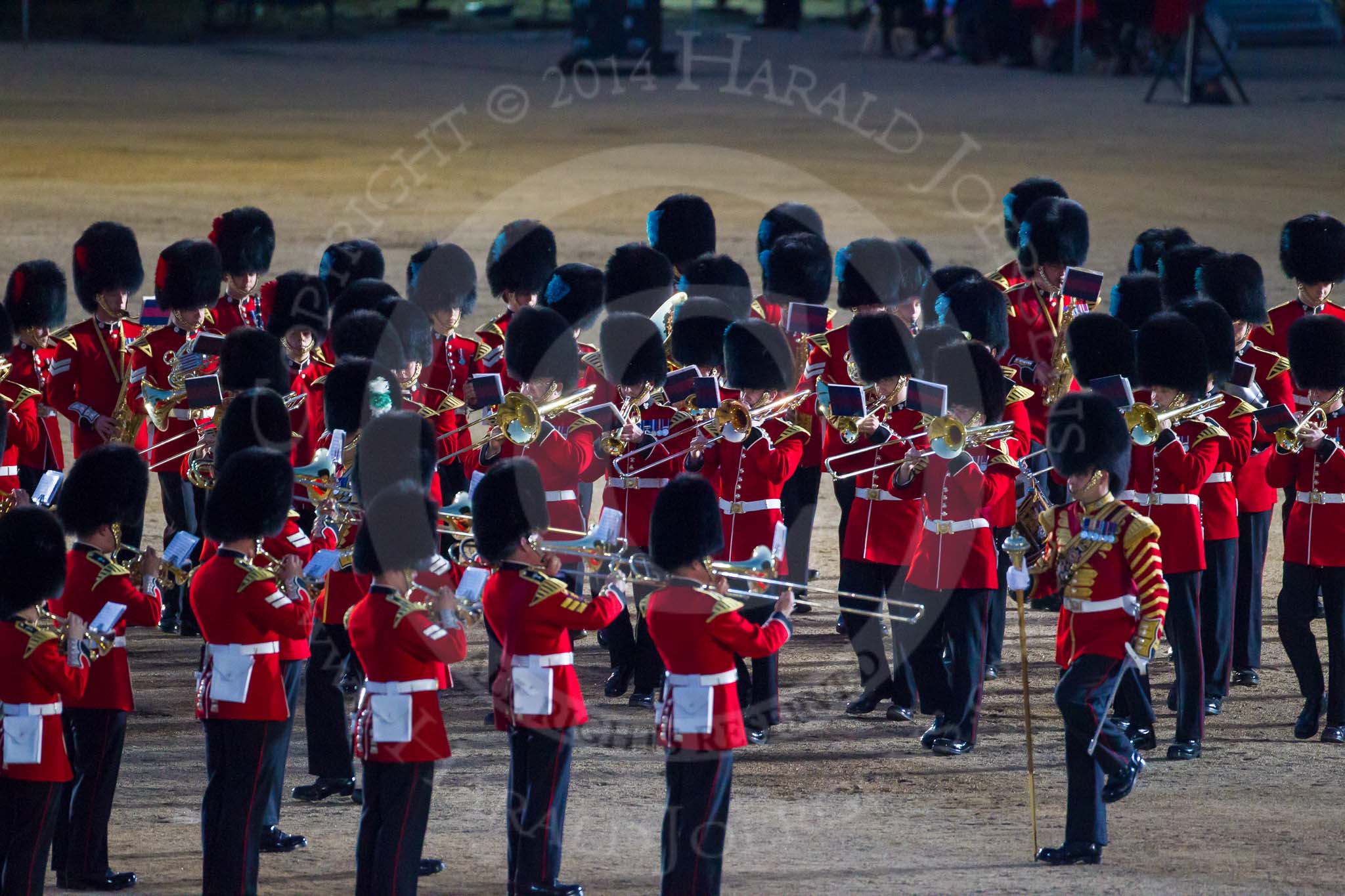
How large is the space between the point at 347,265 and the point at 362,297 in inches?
27.4

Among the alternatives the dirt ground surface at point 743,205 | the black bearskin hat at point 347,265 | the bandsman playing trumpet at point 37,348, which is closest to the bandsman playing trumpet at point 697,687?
the dirt ground surface at point 743,205

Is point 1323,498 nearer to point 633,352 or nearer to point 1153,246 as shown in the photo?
point 1153,246

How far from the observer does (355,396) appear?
546 cm

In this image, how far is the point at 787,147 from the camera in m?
15.6

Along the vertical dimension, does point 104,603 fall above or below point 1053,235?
below

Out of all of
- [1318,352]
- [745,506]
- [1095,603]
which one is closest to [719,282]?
[745,506]

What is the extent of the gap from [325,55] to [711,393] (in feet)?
54.2

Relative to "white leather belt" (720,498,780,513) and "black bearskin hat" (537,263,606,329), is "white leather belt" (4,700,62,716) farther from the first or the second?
"black bearskin hat" (537,263,606,329)

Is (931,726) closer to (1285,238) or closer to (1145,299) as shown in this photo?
(1145,299)

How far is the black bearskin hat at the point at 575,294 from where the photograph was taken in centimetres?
693

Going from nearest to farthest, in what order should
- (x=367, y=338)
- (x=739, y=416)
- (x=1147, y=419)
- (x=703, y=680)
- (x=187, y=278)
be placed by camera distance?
1. (x=703, y=680)
2. (x=1147, y=419)
3. (x=739, y=416)
4. (x=367, y=338)
5. (x=187, y=278)

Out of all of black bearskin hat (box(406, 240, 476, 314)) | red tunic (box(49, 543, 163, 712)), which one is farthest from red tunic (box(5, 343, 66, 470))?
red tunic (box(49, 543, 163, 712))

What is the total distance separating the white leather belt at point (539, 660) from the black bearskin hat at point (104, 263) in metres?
3.10

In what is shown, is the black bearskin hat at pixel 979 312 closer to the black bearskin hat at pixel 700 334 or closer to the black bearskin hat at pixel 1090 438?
the black bearskin hat at pixel 700 334
